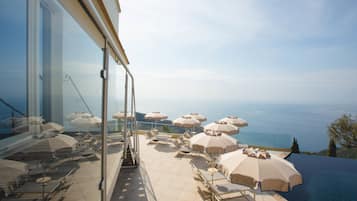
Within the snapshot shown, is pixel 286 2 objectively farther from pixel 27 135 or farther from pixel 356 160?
pixel 27 135

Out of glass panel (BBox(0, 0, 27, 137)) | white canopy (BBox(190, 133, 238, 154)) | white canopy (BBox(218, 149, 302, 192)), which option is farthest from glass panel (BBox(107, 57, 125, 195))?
white canopy (BBox(190, 133, 238, 154))

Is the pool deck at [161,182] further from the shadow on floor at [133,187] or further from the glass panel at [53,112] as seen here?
the glass panel at [53,112]

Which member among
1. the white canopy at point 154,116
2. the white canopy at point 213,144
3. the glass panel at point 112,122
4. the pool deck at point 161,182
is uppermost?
the glass panel at point 112,122

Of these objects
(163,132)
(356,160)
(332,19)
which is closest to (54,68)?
(163,132)

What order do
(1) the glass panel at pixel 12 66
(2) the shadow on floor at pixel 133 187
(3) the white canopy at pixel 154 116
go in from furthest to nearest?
(3) the white canopy at pixel 154 116 → (2) the shadow on floor at pixel 133 187 → (1) the glass panel at pixel 12 66

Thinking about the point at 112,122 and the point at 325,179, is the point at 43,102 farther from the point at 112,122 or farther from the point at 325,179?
the point at 325,179

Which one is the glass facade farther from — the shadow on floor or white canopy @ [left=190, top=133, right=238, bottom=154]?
white canopy @ [left=190, top=133, right=238, bottom=154]

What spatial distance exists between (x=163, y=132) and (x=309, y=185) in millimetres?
8967

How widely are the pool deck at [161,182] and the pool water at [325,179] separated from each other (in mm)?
1997

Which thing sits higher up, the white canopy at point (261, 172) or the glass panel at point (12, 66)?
the glass panel at point (12, 66)

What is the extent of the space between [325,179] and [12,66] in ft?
34.8

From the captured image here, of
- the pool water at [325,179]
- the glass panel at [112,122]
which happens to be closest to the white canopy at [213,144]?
the pool water at [325,179]

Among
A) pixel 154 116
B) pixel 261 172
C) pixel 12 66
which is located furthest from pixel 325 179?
pixel 12 66

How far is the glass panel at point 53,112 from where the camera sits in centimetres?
89
